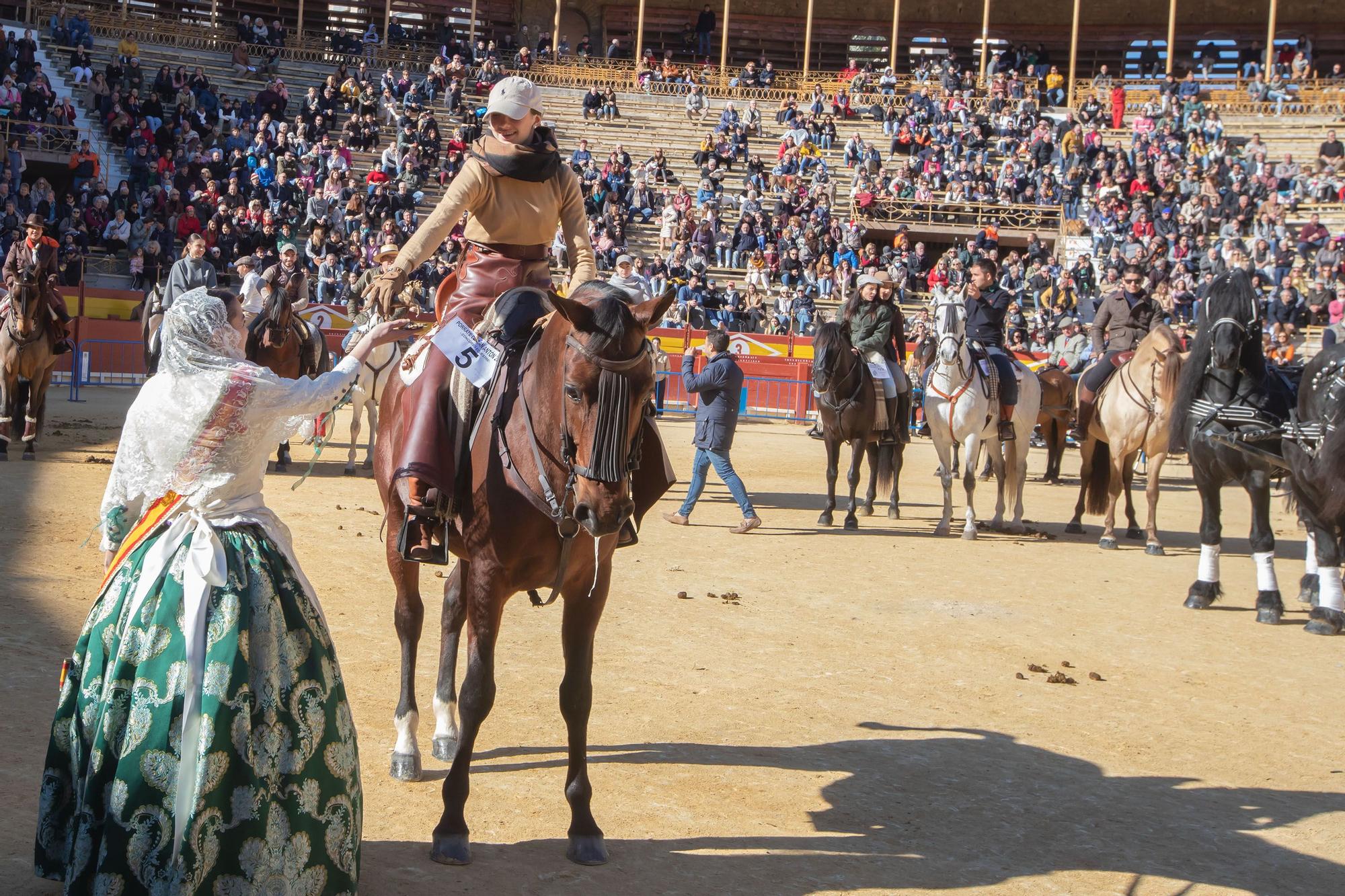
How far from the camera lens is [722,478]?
41.5 ft

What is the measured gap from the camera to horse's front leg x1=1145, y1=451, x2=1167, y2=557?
1215 cm

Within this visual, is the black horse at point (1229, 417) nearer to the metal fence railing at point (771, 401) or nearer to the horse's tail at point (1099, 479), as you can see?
the horse's tail at point (1099, 479)

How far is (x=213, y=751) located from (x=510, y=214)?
281 centimetres

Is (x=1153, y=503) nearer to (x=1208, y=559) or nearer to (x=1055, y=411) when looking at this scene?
(x=1208, y=559)

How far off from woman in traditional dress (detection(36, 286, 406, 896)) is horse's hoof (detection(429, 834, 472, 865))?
64 centimetres

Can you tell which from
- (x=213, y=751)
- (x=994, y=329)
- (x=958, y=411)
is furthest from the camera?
(x=994, y=329)

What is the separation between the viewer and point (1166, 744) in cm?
630

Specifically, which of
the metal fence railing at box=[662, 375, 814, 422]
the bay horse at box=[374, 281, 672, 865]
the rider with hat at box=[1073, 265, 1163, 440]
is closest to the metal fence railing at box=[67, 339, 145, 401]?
the metal fence railing at box=[662, 375, 814, 422]

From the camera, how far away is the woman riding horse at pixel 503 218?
529 cm

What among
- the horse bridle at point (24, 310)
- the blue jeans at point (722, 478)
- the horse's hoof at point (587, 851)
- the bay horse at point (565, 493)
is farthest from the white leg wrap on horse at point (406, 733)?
the horse bridle at point (24, 310)

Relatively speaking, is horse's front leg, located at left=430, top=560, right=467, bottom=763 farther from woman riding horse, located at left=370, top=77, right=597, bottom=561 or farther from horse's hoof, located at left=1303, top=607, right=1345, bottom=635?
horse's hoof, located at left=1303, top=607, right=1345, bottom=635

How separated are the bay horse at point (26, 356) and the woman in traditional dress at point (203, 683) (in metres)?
10.7

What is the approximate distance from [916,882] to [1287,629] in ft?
18.5

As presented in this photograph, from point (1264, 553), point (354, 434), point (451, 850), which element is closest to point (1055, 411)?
point (1264, 553)
